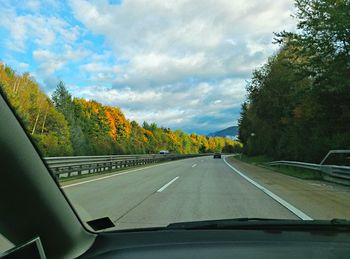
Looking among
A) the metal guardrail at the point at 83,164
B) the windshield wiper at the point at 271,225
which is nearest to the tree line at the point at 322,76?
the metal guardrail at the point at 83,164

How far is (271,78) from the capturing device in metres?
48.2

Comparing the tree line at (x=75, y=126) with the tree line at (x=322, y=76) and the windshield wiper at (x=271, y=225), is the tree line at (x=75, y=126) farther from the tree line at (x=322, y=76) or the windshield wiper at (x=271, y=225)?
the tree line at (x=322, y=76)

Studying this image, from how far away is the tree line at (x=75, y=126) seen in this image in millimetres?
3301

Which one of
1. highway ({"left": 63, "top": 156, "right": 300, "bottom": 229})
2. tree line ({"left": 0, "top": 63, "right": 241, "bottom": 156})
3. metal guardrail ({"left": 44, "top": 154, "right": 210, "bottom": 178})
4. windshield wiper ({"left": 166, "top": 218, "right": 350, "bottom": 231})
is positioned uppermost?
tree line ({"left": 0, "top": 63, "right": 241, "bottom": 156})

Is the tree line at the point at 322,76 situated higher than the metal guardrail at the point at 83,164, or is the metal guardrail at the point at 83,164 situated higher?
the tree line at the point at 322,76

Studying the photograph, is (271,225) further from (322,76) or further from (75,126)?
(75,126)

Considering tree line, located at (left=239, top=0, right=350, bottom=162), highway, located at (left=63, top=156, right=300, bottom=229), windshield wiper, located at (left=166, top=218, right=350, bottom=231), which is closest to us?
windshield wiper, located at (left=166, top=218, right=350, bottom=231)

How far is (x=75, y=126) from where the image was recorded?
3431cm

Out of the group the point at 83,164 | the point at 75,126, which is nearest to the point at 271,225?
the point at 83,164

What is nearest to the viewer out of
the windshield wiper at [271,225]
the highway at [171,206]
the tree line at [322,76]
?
the windshield wiper at [271,225]

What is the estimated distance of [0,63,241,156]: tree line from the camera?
3.30 metres

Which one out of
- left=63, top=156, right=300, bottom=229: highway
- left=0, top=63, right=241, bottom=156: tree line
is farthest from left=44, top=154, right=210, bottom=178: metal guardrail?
left=63, top=156, right=300, bottom=229: highway

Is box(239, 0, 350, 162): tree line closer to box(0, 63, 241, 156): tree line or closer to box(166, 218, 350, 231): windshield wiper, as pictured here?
box(0, 63, 241, 156): tree line

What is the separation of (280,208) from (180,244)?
783cm
